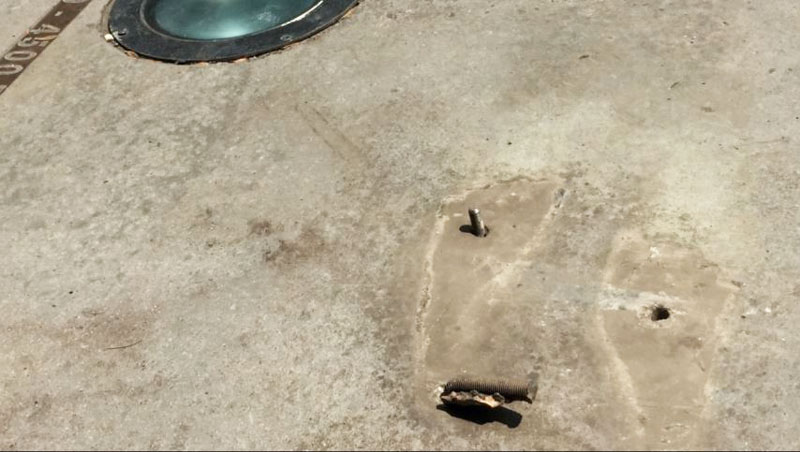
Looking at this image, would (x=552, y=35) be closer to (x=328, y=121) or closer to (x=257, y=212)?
(x=328, y=121)

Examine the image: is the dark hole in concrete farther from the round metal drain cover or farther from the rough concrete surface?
the round metal drain cover

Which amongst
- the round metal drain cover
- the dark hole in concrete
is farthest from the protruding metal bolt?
the round metal drain cover

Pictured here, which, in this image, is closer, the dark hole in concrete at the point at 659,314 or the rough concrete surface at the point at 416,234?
the rough concrete surface at the point at 416,234

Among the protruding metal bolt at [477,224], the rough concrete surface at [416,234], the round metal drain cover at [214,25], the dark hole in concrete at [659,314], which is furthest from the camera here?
the round metal drain cover at [214,25]

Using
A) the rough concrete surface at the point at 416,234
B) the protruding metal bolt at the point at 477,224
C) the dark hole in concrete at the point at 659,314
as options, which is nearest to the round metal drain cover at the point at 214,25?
the rough concrete surface at the point at 416,234

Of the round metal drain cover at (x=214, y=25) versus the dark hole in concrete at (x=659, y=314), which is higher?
the round metal drain cover at (x=214, y=25)

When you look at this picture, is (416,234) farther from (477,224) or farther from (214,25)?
(214,25)

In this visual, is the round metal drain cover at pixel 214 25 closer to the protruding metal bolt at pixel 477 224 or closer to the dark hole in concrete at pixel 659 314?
the protruding metal bolt at pixel 477 224
